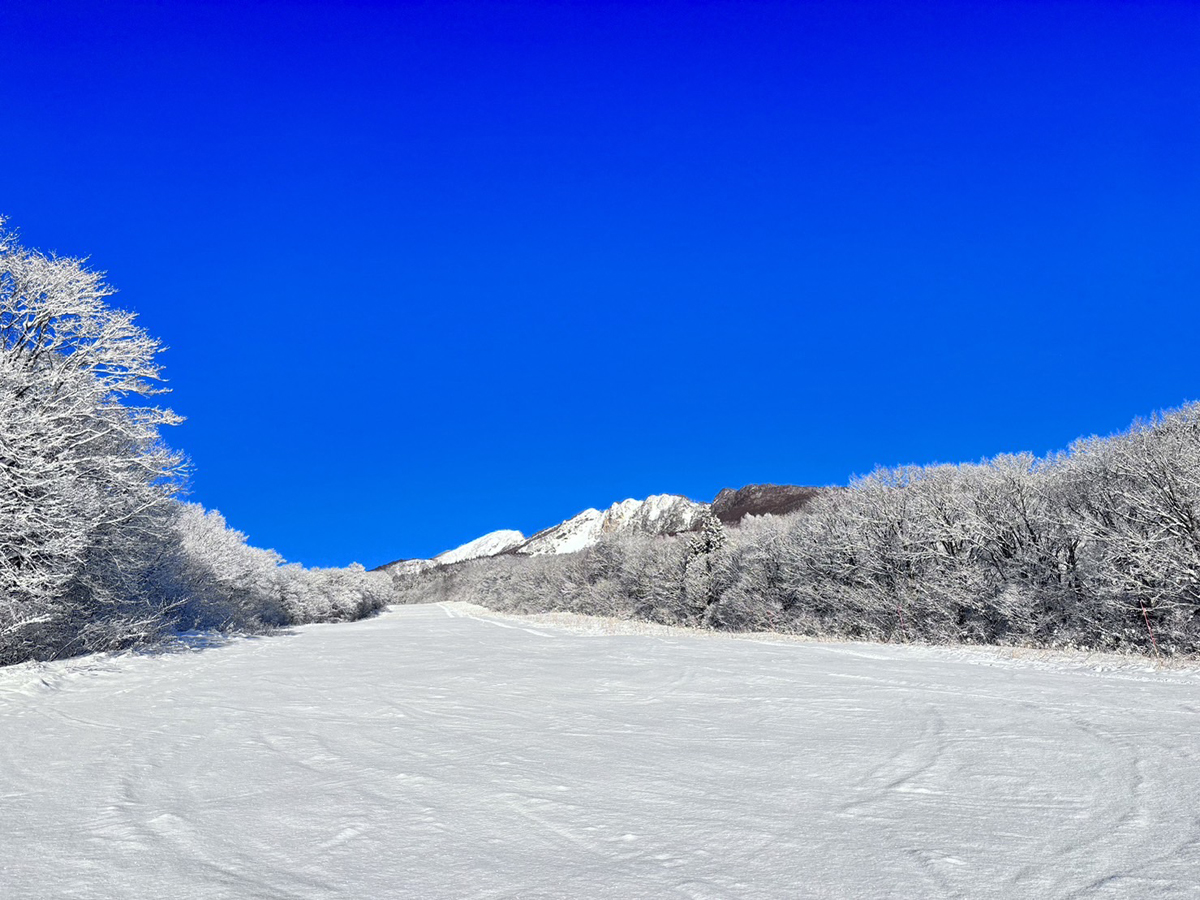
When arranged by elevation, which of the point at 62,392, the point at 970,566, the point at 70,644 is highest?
the point at 62,392

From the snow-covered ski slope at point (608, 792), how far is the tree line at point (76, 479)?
5.49 m

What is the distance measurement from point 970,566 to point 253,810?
91.6 ft

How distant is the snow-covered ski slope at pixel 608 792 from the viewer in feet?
13.4

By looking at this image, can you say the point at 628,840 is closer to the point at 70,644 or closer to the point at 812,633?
the point at 70,644

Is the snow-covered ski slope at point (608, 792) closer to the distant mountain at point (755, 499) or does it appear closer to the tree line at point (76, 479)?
the tree line at point (76, 479)

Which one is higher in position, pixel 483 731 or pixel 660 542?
pixel 660 542

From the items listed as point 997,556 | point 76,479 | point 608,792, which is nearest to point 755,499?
point 997,556

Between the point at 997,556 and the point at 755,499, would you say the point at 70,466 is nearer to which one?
the point at 997,556

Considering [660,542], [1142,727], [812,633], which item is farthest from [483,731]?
[660,542]

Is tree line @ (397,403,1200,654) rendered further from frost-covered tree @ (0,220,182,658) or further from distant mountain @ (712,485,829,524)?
distant mountain @ (712,485,829,524)

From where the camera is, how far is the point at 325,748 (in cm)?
758

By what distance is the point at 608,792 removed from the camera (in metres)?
5.86

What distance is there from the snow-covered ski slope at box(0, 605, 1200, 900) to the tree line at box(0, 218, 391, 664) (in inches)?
216

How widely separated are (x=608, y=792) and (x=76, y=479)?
60.5 ft
